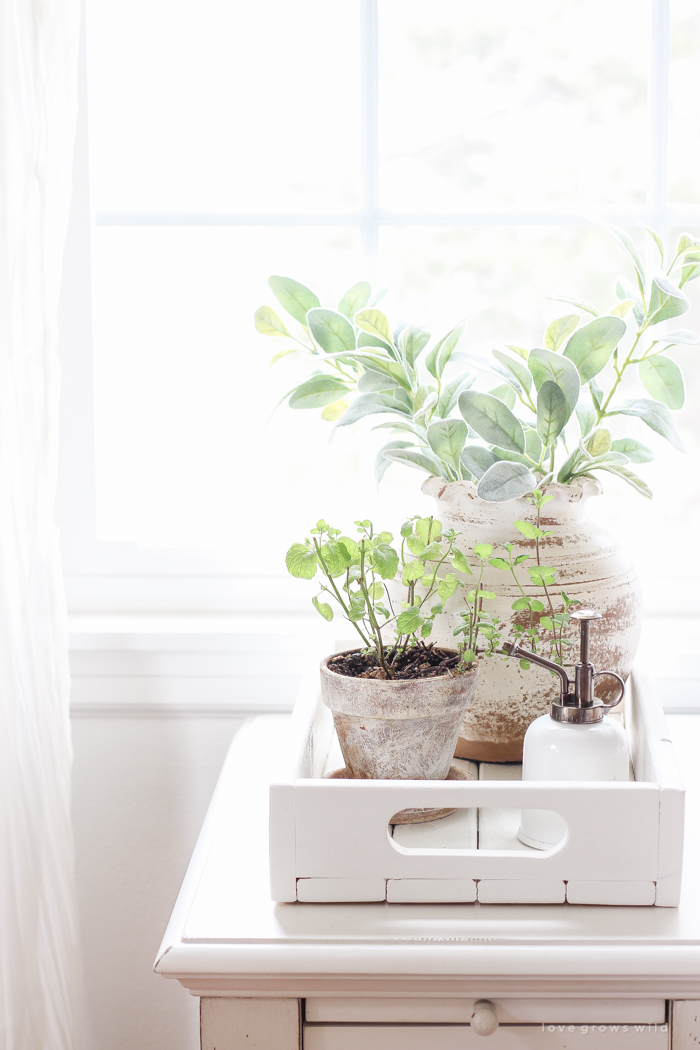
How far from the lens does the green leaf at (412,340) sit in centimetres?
88

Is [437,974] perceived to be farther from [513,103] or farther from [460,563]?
[513,103]

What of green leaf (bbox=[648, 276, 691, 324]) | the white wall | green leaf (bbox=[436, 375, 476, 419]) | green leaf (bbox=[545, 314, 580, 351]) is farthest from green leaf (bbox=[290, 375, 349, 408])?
the white wall

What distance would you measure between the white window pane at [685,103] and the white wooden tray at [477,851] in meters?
0.87

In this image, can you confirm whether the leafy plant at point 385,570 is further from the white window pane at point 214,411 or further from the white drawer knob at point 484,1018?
the white window pane at point 214,411

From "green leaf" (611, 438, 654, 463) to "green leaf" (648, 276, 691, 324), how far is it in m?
0.12

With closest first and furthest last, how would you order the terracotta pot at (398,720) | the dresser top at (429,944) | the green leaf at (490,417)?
the dresser top at (429,944) → the terracotta pot at (398,720) → the green leaf at (490,417)

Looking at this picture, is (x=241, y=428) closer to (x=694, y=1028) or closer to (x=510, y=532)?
(x=510, y=532)

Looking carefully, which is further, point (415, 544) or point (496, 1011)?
point (415, 544)

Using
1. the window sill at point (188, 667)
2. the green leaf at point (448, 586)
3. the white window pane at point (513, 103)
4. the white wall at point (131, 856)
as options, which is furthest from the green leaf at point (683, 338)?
the white wall at point (131, 856)

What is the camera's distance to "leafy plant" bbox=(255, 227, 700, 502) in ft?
2.65

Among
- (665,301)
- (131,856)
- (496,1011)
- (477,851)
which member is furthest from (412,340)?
(131,856)

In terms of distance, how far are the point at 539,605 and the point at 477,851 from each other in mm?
213

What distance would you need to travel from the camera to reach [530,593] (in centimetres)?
82

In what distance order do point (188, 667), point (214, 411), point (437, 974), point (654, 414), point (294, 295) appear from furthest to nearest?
point (214, 411)
point (188, 667)
point (294, 295)
point (654, 414)
point (437, 974)
